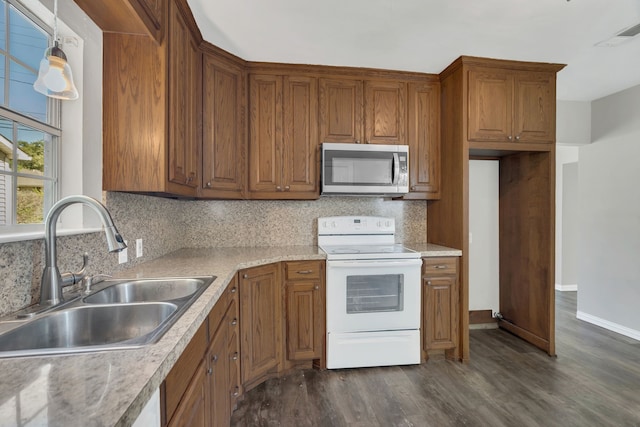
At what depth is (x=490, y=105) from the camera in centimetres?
Answer: 258

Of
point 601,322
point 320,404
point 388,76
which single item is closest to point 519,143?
point 388,76

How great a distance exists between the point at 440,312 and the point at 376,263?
0.72 m

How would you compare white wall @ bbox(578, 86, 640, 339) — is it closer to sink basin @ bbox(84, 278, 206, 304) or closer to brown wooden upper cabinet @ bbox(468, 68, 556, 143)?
brown wooden upper cabinet @ bbox(468, 68, 556, 143)

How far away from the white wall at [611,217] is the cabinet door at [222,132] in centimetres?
383

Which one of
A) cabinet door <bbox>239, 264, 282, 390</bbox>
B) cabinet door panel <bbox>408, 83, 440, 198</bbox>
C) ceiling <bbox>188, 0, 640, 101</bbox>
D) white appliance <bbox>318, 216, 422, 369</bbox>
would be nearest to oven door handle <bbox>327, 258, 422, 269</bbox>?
white appliance <bbox>318, 216, 422, 369</bbox>

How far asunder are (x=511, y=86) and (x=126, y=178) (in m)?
A: 2.99

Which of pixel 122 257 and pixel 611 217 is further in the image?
pixel 611 217

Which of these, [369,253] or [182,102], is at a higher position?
[182,102]

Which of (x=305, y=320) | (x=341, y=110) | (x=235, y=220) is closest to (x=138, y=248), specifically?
(x=235, y=220)

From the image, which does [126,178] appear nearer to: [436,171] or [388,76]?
[388,76]

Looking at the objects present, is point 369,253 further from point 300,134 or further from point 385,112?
point 385,112

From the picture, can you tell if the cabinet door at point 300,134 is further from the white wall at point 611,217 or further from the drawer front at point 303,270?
the white wall at point 611,217

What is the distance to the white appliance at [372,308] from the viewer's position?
2391 millimetres

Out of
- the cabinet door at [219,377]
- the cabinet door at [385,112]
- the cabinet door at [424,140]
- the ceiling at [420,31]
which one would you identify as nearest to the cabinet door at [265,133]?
the ceiling at [420,31]
